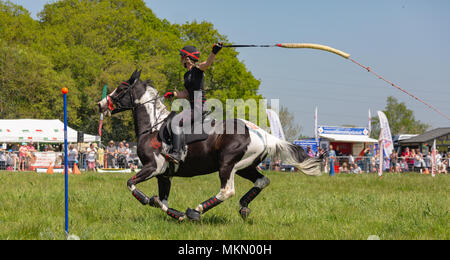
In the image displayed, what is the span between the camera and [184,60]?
325 inches

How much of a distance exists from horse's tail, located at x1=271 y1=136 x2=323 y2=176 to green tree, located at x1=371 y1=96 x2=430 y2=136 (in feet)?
308

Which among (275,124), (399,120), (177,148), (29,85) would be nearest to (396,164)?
(275,124)

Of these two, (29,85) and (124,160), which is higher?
(29,85)

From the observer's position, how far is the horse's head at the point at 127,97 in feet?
28.6

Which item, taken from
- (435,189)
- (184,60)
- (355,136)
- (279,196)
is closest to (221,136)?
(184,60)

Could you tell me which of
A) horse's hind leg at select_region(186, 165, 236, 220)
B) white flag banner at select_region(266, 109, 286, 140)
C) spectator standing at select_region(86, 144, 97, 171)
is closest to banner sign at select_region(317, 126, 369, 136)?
A: white flag banner at select_region(266, 109, 286, 140)

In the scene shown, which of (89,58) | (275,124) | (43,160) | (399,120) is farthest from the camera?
(399,120)

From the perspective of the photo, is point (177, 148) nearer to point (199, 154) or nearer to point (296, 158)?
point (199, 154)

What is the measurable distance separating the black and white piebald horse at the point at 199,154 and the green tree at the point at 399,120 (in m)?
94.3

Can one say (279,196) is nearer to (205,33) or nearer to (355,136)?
(355,136)

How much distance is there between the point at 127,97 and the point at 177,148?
1.67 m

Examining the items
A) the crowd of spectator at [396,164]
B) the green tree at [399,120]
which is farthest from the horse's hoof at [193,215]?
the green tree at [399,120]

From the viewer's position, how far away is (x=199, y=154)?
26.3ft

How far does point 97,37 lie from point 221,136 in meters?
41.5
